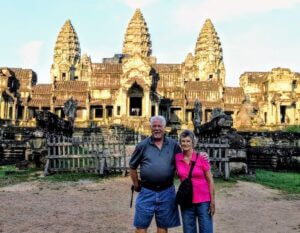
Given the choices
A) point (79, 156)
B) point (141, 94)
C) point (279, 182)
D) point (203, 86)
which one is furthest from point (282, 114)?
point (79, 156)

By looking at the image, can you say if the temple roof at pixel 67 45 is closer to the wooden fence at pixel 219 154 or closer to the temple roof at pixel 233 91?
the temple roof at pixel 233 91

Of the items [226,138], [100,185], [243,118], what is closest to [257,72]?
[243,118]

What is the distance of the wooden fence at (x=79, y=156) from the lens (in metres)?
13.2

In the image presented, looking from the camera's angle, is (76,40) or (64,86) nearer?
(64,86)

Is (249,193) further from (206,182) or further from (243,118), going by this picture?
(243,118)

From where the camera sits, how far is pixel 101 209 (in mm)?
8289

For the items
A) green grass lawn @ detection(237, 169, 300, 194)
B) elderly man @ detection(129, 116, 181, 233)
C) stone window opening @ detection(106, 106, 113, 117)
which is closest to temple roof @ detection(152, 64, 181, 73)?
stone window opening @ detection(106, 106, 113, 117)

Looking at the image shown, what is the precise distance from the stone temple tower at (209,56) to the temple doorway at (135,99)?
23.8 meters

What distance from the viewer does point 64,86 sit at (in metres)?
49.6

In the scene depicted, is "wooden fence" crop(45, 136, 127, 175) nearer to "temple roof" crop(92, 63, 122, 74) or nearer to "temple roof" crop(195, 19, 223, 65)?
"temple roof" crop(92, 63, 122, 74)

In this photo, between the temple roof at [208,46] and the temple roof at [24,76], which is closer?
the temple roof at [24,76]

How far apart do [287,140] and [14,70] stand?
46.9 meters

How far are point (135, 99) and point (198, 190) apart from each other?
41.9 meters

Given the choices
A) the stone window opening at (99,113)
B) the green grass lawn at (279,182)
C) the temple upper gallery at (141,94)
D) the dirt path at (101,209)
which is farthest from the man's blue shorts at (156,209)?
the stone window opening at (99,113)
